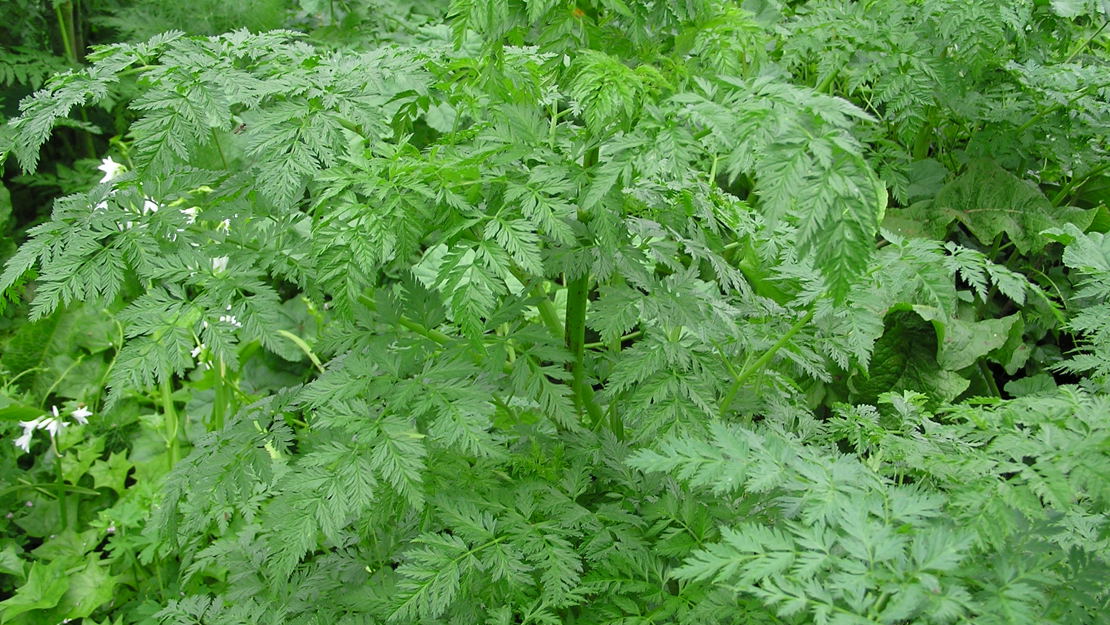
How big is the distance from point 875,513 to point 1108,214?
197 centimetres

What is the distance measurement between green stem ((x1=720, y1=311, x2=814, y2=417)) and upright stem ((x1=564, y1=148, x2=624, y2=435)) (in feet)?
0.74

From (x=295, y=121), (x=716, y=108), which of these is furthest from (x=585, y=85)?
(x=295, y=121)

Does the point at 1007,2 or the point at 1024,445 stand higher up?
the point at 1007,2

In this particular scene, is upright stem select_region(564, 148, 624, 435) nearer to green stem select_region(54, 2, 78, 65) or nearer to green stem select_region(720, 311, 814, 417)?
green stem select_region(720, 311, 814, 417)

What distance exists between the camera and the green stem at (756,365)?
4.87 ft

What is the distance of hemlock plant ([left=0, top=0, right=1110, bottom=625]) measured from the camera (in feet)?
3.61

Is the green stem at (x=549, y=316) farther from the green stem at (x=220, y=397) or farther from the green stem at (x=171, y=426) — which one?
the green stem at (x=171, y=426)

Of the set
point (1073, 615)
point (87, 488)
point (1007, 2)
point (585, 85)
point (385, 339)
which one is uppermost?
point (585, 85)

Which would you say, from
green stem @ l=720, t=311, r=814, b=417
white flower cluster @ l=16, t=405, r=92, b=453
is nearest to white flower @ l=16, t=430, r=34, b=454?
white flower cluster @ l=16, t=405, r=92, b=453

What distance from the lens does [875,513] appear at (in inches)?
44.9

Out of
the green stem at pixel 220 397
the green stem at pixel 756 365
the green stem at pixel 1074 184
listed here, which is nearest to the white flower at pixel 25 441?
the green stem at pixel 220 397

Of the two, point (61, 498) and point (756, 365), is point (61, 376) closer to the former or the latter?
point (61, 498)

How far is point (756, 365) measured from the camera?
1.52m

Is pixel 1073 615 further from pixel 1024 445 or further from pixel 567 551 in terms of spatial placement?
pixel 567 551
